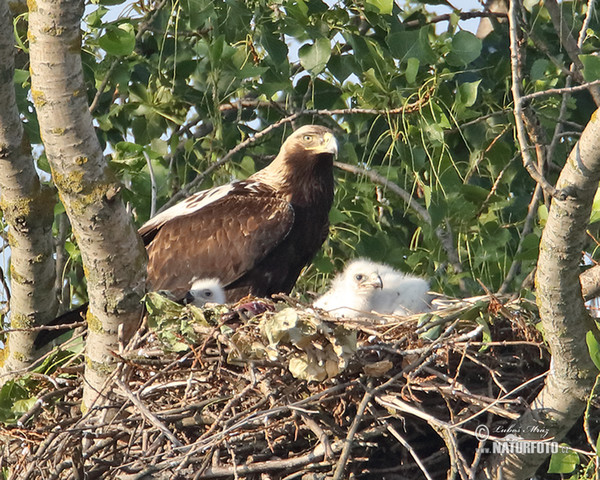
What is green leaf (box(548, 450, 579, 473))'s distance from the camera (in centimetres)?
381

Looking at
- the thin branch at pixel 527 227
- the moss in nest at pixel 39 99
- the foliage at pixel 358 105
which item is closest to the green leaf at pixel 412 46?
the foliage at pixel 358 105

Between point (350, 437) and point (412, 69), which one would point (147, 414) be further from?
point (412, 69)

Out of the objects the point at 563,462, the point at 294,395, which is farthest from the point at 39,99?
the point at 563,462

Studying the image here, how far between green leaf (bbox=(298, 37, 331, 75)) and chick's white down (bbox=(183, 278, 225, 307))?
129cm

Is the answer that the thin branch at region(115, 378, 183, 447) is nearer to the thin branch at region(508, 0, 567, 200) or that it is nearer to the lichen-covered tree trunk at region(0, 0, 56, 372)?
the lichen-covered tree trunk at region(0, 0, 56, 372)

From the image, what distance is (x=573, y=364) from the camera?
389 centimetres

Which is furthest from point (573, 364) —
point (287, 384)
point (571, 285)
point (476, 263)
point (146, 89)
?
point (146, 89)

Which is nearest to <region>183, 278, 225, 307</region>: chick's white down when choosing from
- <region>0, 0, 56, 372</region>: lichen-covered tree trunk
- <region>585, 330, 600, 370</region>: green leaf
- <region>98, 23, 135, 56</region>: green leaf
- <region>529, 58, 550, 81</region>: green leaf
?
<region>0, 0, 56, 372</region>: lichen-covered tree trunk

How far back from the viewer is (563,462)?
382 centimetres

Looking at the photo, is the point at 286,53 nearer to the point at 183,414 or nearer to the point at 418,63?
the point at 418,63

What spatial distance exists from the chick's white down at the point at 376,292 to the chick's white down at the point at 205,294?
1.95ft

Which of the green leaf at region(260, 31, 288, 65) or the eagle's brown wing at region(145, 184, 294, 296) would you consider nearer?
the green leaf at region(260, 31, 288, 65)

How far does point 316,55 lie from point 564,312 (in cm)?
229

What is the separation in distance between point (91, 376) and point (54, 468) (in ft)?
1.39
